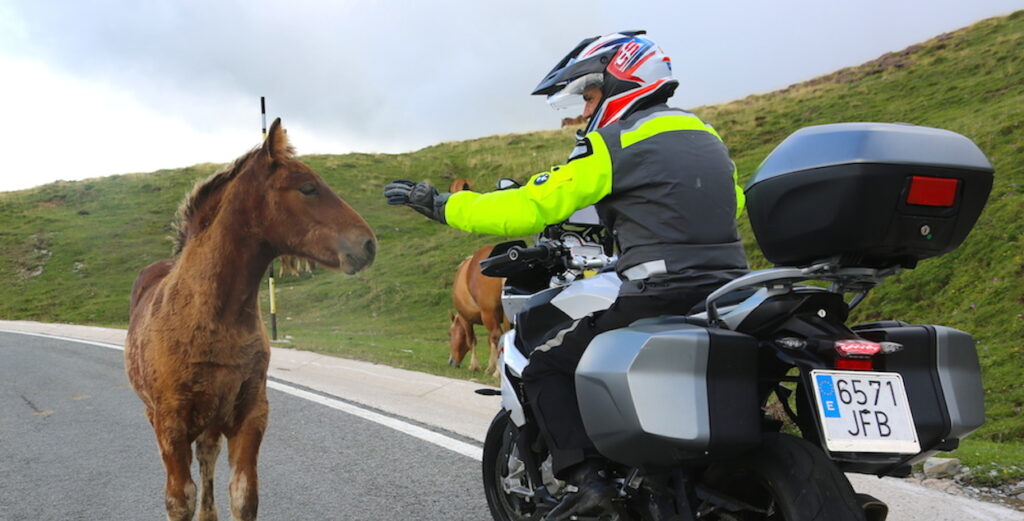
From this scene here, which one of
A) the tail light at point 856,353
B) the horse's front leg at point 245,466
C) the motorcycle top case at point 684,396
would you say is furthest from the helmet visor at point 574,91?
the horse's front leg at point 245,466

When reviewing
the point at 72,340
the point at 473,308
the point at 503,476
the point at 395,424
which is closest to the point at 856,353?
the point at 503,476

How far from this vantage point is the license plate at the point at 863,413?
7.55 ft

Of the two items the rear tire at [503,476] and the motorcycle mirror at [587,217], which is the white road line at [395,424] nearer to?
the rear tire at [503,476]

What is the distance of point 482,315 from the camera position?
1254 cm

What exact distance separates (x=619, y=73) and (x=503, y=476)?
2016 mm

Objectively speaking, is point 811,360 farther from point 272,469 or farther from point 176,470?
point 272,469

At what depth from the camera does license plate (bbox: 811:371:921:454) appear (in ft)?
7.55

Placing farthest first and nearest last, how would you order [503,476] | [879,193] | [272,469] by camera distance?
[272,469], [503,476], [879,193]

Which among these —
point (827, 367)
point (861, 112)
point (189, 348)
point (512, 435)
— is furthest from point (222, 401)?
point (861, 112)

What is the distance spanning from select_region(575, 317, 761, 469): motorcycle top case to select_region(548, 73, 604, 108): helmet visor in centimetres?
127

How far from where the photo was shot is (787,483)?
237 cm

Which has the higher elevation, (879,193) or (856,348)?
(879,193)

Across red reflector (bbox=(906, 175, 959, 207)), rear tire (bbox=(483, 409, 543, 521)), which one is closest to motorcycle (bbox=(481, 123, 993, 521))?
red reflector (bbox=(906, 175, 959, 207))

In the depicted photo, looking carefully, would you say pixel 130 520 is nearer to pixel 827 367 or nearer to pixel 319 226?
pixel 319 226
